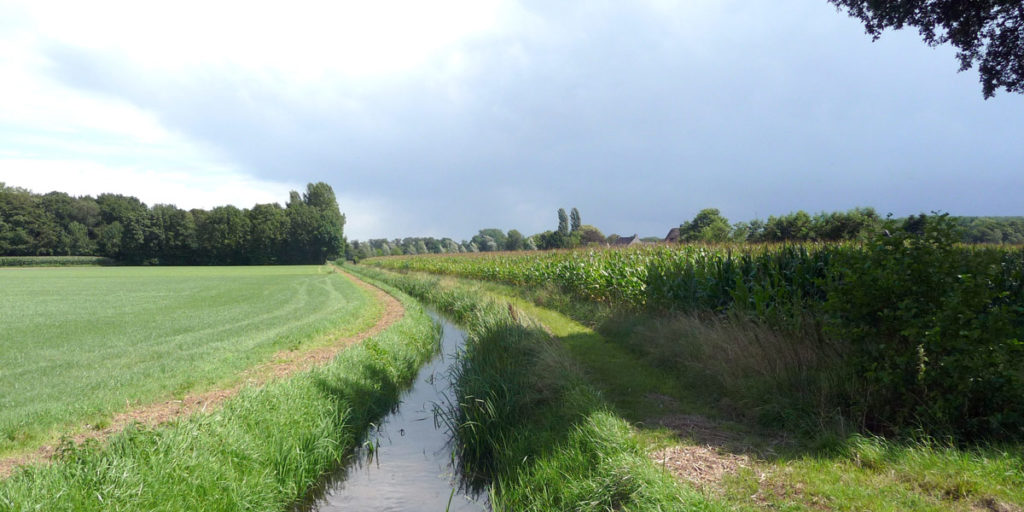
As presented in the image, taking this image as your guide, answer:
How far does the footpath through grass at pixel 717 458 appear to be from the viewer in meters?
3.92

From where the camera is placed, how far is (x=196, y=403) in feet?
25.2

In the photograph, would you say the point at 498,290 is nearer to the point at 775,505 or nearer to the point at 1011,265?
the point at 1011,265

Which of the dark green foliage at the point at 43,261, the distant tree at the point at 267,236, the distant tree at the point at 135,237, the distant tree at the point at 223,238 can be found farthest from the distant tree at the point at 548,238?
the dark green foliage at the point at 43,261

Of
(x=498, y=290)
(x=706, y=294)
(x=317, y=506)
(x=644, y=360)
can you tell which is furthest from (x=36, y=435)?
(x=498, y=290)

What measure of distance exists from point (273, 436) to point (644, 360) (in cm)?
618

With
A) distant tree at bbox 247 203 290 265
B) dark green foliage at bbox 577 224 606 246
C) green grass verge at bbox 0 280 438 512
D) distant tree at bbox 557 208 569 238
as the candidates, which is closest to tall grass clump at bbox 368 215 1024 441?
green grass verge at bbox 0 280 438 512

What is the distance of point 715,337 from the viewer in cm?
794

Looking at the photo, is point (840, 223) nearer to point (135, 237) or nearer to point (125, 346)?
point (125, 346)

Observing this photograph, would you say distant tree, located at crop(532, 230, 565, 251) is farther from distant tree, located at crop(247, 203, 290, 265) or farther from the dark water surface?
the dark water surface

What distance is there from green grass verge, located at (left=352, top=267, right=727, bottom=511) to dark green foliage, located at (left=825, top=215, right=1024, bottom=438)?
2.68 metres

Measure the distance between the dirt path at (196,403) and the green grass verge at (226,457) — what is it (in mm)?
544

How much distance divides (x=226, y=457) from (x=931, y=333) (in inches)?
273

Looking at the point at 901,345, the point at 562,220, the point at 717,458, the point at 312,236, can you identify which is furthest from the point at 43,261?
the point at 901,345

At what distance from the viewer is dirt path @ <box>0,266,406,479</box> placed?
562 centimetres
